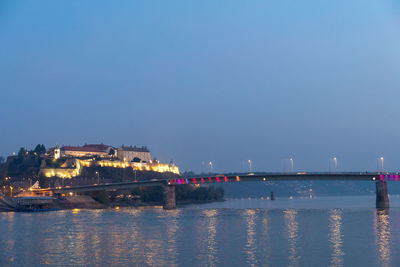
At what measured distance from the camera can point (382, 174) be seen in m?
116

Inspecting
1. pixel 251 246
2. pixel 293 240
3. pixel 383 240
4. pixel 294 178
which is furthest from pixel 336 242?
pixel 294 178

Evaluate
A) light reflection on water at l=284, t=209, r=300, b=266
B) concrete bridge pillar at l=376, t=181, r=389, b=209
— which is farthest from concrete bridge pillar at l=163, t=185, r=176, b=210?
light reflection on water at l=284, t=209, r=300, b=266

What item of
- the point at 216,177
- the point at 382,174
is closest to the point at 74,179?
the point at 216,177

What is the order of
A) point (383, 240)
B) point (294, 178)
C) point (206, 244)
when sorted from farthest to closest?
point (294, 178) → point (383, 240) → point (206, 244)

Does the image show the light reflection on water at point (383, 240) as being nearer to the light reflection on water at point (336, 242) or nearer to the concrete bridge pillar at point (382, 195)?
the light reflection on water at point (336, 242)

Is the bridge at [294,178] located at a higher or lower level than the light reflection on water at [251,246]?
higher

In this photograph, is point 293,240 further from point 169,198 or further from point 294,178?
point 169,198

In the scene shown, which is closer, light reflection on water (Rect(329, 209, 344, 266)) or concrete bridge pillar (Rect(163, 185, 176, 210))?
light reflection on water (Rect(329, 209, 344, 266))

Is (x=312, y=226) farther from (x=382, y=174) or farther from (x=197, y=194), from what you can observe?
(x=197, y=194)

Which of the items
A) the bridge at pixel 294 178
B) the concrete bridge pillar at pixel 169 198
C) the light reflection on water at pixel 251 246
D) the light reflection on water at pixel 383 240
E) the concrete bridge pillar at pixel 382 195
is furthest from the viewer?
the concrete bridge pillar at pixel 169 198

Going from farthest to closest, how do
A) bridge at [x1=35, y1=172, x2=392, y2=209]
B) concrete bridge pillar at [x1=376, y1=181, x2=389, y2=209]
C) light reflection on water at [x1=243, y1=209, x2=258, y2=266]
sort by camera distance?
concrete bridge pillar at [x1=376, y1=181, x2=389, y2=209] → bridge at [x1=35, y1=172, x2=392, y2=209] → light reflection on water at [x1=243, y1=209, x2=258, y2=266]

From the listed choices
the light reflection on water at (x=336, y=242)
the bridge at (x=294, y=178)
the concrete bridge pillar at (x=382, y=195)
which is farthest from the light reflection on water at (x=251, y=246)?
the concrete bridge pillar at (x=382, y=195)

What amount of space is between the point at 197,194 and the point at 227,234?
132 meters

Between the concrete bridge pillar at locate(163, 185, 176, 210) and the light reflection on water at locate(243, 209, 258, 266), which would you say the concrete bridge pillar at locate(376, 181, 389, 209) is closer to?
the concrete bridge pillar at locate(163, 185, 176, 210)
